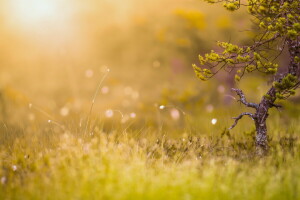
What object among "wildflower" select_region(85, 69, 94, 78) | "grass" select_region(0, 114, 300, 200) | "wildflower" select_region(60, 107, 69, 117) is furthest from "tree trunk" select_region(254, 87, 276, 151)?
"wildflower" select_region(85, 69, 94, 78)

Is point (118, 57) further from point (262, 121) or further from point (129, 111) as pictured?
point (262, 121)

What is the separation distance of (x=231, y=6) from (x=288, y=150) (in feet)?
8.51

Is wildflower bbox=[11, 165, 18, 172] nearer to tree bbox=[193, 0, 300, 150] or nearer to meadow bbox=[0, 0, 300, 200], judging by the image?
meadow bbox=[0, 0, 300, 200]

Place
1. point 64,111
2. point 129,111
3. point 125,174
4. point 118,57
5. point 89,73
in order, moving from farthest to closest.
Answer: point 118,57, point 89,73, point 129,111, point 64,111, point 125,174

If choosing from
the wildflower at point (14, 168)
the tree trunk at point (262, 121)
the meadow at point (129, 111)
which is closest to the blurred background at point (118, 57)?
the meadow at point (129, 111)

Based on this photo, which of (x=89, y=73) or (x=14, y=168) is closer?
(x=14, y=168)

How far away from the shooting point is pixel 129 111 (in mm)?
11133

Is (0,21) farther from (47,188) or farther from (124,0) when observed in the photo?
(47,188)

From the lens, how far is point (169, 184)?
4.71m

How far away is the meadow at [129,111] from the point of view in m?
4.89

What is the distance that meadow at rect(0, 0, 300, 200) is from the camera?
16.1 ft

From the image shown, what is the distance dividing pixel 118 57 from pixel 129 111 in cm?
330

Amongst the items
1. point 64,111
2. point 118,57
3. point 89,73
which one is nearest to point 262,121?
point 64,111

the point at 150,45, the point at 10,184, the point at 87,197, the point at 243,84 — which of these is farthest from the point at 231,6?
the point at 150,45
